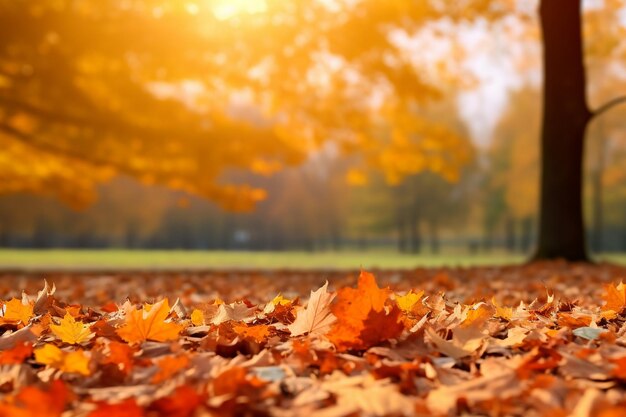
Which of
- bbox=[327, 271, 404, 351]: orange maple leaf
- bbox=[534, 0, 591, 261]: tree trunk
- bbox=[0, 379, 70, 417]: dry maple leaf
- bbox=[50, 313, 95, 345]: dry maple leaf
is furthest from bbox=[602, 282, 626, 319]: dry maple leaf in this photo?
bbox=[534, 0, 591, 261]: tree trunk

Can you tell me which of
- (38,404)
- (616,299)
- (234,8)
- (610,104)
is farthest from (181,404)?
(234,8)

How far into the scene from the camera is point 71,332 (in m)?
2.54

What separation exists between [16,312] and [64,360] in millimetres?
915

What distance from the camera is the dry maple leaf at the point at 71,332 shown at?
2.53m

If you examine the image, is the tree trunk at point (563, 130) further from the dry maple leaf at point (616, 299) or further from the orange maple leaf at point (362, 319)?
the orange maple leaf at point (362, 319)

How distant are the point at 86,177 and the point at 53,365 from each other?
17323mm

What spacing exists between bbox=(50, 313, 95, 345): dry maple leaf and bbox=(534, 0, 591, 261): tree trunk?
27.0 feet

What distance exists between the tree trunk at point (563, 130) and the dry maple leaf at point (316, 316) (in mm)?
7840

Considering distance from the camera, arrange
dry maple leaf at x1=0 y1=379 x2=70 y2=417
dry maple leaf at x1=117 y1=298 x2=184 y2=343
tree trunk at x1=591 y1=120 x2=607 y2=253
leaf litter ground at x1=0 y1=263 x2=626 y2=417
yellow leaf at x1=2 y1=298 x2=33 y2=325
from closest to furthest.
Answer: dry maple leaf at x1=0 y1=379 x2=70 y2=417, leaf litter ground at x1=0 y1=263 x2=626 y2=417, dry maple leaf at x1=117 y1=298 x2=184 y2=343, yellow leaf at x1=2 y1=298 x2=33 y2=325, tree trunk at x1=591 y1=120 x2=607 y2=253

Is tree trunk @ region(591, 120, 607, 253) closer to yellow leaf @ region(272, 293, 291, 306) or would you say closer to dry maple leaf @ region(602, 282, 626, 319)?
dry maple leaf @ region(602, 282, 626, 319)

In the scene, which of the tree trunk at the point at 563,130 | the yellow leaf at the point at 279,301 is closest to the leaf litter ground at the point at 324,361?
the yellow leaf at the point at 279,301

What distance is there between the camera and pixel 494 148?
30.7 meters

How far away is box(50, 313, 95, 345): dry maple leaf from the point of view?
2533 mm

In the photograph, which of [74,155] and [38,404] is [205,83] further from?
[38,404]
